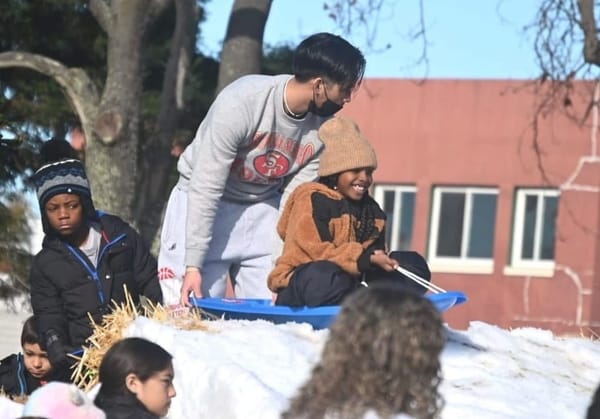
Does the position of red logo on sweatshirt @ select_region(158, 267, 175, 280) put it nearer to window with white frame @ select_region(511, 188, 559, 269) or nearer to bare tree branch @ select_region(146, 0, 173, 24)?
bare tree branch @ select_region(146, 0, 173, 24)

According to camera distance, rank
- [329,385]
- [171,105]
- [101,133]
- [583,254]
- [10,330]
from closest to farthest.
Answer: [329,385] → [101,133] → [171,105] → [10,330] → [583,254]

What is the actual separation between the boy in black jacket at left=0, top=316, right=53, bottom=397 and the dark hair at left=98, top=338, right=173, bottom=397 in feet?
5.10

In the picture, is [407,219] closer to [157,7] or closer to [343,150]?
[157,7]

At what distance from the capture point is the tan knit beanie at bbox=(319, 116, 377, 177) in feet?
22.3

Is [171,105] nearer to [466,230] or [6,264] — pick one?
[6,264]

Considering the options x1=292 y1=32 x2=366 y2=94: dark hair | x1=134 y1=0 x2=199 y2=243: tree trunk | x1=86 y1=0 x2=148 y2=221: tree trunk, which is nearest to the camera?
x1=292 y1=32 x2=366 y2=94: dark hair

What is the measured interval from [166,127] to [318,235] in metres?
5.86

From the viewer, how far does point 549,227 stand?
27.4 meters

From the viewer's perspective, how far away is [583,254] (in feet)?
86.8

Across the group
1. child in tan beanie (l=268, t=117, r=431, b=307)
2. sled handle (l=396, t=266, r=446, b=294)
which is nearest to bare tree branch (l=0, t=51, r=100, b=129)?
child in tan beanie (l=268, t=117, r=431, b=307)

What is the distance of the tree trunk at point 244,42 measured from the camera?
455 inches

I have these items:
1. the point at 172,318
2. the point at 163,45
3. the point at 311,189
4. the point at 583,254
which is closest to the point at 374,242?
the point at 311,189

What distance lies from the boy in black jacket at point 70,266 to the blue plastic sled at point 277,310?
41 centimetres

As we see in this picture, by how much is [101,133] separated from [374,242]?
4.89m
